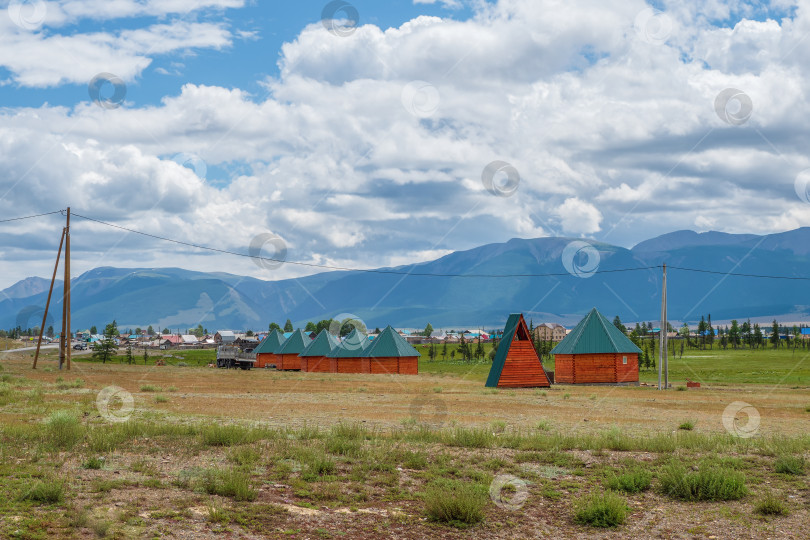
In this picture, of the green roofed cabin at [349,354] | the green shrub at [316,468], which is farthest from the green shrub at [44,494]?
the green roofed cabin at [349,354]

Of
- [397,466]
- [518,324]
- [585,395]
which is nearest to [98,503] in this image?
[397,466]

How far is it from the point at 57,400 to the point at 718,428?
22.3 m

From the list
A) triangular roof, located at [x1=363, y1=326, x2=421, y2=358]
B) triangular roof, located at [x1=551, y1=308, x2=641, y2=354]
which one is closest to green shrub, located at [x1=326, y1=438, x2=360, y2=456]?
triangular roof, located at [x1=551, y1=308, x2=641, y2=354]

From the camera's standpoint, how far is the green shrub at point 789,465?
13.6 metres

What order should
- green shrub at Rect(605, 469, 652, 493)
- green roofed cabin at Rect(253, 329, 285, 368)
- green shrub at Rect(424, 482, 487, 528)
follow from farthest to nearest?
green roofed cabin at Rect(253, 329, 285, 368) → green shrub at Rect(605, 469, 652, 493) → green shrub at Rect(424, 482, 487, 528)

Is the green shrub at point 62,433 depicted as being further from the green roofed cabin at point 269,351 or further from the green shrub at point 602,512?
the green roofed cabin at point 269,351

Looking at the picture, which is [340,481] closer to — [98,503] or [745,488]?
[98,503]

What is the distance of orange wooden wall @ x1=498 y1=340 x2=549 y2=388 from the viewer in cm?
4444

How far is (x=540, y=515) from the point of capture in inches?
449

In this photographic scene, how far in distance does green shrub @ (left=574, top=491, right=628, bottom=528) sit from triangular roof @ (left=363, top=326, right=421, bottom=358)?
5843 centimetres

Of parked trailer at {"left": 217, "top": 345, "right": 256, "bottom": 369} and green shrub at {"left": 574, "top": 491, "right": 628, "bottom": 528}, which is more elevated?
green shrub at {"left": 574, "top": 491, "right": 628, "bottom": 528}

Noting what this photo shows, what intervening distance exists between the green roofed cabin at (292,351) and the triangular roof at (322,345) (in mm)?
4575

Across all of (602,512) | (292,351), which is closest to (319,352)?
(292,351)

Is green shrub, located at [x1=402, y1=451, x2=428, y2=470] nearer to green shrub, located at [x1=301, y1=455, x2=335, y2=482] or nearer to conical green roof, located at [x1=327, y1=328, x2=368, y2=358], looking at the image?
green shrub, located at [x1=301, y1=455, x2=335, y2=482]
